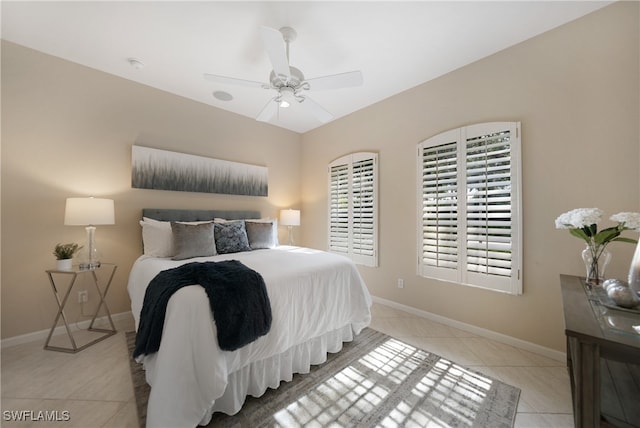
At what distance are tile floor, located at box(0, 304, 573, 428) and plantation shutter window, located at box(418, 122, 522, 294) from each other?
609 mm

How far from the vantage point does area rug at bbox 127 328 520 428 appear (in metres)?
1.47

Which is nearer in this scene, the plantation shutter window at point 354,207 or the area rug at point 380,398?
the area rug at point 380,398

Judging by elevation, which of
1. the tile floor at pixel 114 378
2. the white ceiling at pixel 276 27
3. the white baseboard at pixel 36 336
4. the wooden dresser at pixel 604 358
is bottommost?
the tile floor at pixel 114 378

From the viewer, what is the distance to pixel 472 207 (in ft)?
8.16

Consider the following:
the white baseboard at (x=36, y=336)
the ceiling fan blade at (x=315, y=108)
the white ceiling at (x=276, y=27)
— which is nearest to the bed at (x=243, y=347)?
the white baseboard at (x=36, y=336)

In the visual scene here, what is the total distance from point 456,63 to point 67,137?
420cm

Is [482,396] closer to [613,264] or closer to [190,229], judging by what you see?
[613,264]

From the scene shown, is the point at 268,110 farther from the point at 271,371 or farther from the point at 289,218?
the point at 271,371

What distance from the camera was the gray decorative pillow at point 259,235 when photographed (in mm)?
3164

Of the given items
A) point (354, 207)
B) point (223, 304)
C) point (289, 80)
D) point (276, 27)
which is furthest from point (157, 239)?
point (354, 207)

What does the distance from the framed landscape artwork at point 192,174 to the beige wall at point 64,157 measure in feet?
0.36

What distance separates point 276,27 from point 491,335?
3.54 m

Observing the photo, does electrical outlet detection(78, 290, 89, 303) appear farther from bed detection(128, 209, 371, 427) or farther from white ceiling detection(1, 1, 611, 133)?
white ceiling detection(1, 1, 611, 133)

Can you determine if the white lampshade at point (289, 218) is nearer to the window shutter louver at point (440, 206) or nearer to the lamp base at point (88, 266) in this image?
the window shutter louver at point (440, 206)
